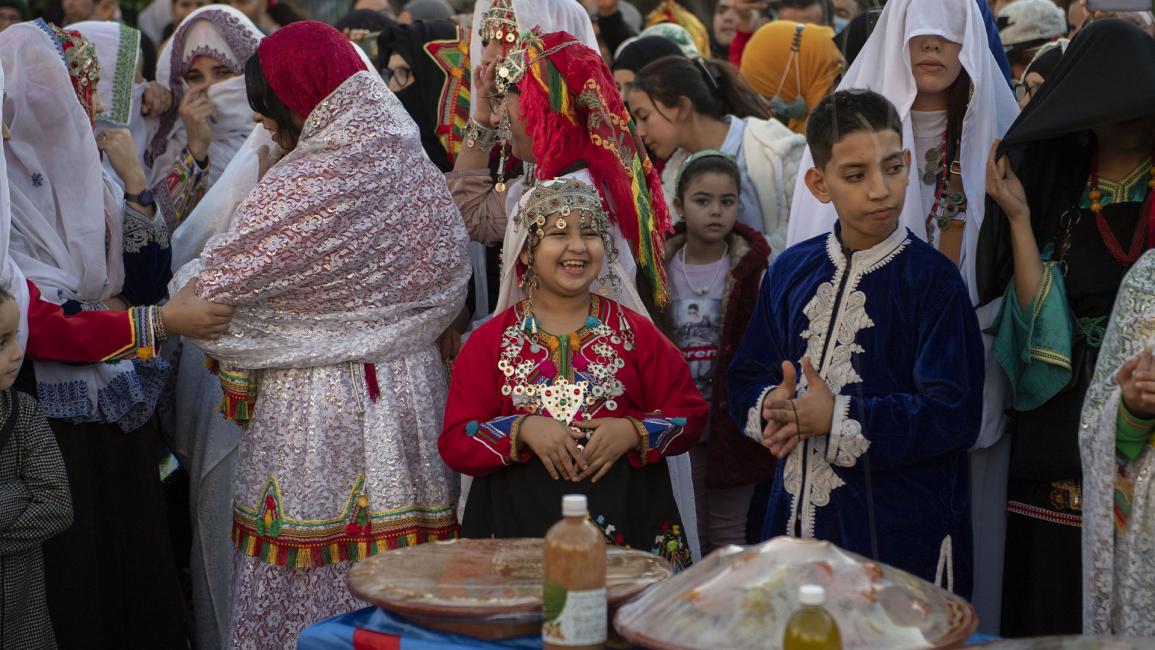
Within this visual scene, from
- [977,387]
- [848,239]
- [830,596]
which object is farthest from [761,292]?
[830,596]

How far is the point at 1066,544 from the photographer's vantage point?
3994mm

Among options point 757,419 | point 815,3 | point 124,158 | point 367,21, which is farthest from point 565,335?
point 815,3

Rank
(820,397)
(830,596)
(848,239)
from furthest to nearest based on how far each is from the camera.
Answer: (848,239) → (820,397) → (830,596)

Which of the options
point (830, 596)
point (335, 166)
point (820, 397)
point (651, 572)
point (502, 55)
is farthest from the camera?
point (502, 55)

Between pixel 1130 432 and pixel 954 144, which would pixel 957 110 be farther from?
pixel 1130 432

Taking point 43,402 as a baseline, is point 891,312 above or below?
above

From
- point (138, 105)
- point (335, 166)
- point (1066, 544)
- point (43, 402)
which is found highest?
point (138, 105)

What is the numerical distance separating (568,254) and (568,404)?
43cm

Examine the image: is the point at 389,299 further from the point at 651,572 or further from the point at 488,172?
the point at 651,572

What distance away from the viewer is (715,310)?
5047 millimetres

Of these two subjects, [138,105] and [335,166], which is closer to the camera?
[335,166]

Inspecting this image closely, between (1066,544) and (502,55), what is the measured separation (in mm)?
2414

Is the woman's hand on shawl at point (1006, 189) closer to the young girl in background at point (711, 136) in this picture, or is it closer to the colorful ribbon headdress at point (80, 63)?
the young girl in background at point (711, 136)

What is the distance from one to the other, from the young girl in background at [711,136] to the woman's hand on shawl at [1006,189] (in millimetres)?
1554
